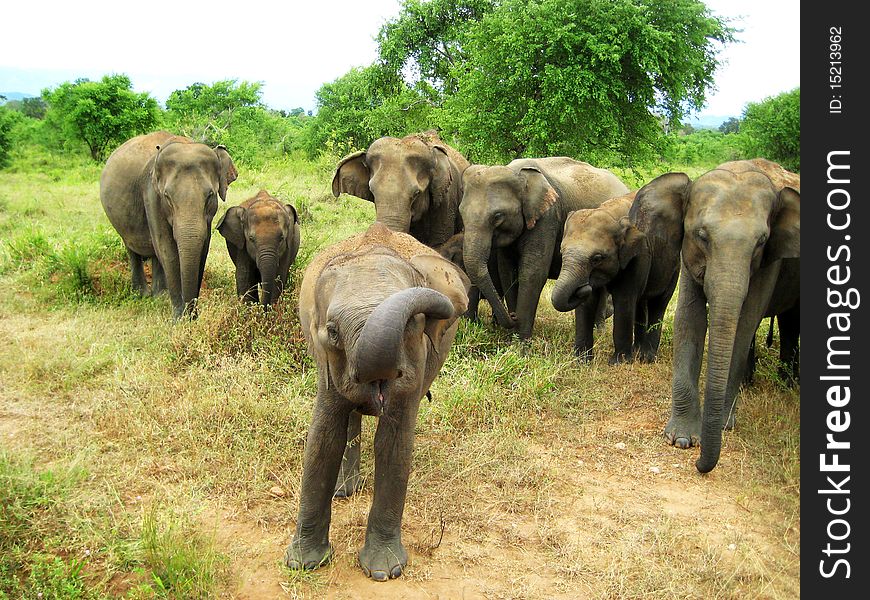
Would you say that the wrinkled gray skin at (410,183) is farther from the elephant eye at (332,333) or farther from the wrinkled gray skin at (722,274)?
the elephant eye at (332,333)

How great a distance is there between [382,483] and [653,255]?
468cm

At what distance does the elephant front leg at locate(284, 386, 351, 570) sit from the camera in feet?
12.9

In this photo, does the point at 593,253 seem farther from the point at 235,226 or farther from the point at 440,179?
the point at 235,226

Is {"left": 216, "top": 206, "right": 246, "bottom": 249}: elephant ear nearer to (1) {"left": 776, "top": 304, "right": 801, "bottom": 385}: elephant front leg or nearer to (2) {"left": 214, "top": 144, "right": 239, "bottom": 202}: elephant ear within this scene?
(2) {"left": 214, "top": 144, "right": 239, "bottom": 202}: elephant ear

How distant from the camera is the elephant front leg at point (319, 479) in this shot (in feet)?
12.9

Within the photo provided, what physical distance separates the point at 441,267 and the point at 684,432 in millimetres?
3078

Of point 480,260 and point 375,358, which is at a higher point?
point 480,260

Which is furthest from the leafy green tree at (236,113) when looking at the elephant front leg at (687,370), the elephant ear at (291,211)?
the elephant front leg at (687,370)

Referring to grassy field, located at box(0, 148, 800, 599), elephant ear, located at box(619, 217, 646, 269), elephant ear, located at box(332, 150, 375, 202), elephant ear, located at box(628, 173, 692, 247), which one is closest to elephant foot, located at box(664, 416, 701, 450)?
grassy field, located at box(0, 148, 800, 599)

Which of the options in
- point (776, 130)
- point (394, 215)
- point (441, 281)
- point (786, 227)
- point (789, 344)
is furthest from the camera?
point (776, 130)

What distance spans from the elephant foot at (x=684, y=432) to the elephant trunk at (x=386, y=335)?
362 cm

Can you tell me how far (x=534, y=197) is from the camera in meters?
8.02

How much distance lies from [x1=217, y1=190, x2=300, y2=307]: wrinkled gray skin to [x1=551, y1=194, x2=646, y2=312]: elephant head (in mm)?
2859

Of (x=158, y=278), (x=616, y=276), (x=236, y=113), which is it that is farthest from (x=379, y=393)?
(x=236, y=113)
